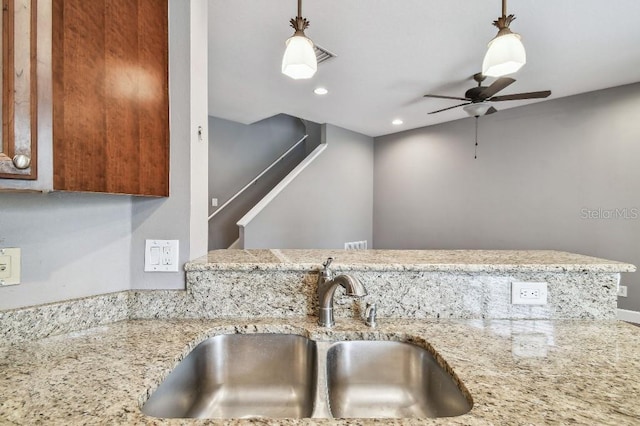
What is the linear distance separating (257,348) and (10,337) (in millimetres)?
692

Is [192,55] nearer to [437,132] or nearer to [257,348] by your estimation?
[257,348]

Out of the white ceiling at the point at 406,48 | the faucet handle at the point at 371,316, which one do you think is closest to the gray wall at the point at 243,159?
the white ceiling at the point at 406,48

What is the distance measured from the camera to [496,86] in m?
2.70

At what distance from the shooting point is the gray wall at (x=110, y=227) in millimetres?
887

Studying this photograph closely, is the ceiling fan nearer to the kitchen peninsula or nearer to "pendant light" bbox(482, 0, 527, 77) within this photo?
"pendant light" bbox(482, 0, 527, 77)

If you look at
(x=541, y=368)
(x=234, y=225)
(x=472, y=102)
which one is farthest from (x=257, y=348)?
(x=234, y=225)

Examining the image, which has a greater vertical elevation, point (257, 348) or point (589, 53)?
point (589, 53)

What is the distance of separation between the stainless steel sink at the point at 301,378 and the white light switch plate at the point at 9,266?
0.55 m

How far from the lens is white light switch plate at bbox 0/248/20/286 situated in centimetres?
84

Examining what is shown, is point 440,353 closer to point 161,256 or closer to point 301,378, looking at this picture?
point 301,378

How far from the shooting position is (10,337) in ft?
2.74

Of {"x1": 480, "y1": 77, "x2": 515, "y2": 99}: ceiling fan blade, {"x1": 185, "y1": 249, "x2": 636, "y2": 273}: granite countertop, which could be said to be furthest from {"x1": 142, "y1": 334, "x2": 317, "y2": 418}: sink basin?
{"x1": 480, "y1": 77, "x2": 515, "y2": 99}: ceiling fan blade

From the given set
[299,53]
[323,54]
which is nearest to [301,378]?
[299,53]

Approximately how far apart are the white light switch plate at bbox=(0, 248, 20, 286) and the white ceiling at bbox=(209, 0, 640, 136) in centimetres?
184
